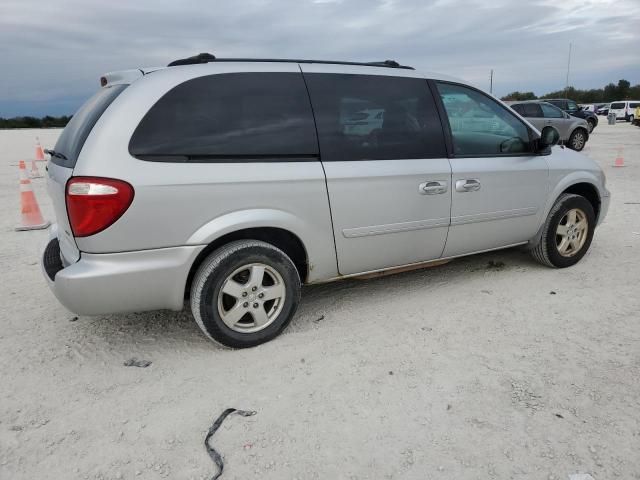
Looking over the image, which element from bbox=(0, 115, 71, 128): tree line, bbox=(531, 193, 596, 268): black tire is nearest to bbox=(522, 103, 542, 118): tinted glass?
bbox=(531, 193, 596, 268): black tire

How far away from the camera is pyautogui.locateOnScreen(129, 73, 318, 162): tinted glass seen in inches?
109

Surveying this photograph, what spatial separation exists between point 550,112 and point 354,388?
16.6m

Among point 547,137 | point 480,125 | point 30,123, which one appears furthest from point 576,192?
point 30,123

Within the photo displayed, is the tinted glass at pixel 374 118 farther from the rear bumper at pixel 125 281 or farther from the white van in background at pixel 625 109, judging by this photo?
the white van in background at pixel 625 109

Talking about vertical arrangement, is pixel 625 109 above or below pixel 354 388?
below

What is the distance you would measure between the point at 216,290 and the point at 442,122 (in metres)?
2.11

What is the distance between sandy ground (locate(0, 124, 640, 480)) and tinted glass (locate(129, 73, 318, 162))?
127 centimetres

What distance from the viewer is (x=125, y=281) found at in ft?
8.95

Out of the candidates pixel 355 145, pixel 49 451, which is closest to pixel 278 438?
pixel 49 451

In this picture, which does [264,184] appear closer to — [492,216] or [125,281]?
[125,281]

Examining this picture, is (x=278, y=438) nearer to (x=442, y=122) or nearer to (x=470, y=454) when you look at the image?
(x=470, y=454)

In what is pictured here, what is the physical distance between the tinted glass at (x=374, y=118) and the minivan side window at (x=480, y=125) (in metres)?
0.18

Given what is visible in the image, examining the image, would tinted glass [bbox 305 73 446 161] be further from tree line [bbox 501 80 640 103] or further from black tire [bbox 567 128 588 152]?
tree line [bbox 501 80 640 103]

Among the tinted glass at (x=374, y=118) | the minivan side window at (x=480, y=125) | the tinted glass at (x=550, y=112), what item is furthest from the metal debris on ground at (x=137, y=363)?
the tinted glass at (x=550, y=112)
